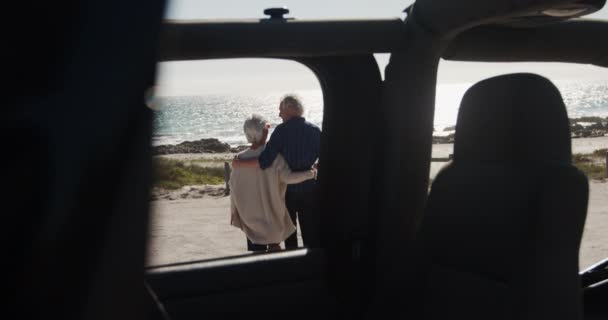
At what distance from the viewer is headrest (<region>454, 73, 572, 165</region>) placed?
2199 millimetres

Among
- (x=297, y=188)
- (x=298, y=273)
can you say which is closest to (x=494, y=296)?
(x=298, y=273)

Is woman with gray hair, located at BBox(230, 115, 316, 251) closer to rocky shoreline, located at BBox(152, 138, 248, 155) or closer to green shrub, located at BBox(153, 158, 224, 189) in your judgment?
green shrub, located at BBox(153, 158, 224, 189)

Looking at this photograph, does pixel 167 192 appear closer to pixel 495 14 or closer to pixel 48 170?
pixel 495 14

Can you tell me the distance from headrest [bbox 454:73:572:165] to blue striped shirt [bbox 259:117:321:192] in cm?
232

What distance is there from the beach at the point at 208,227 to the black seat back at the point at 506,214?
2.67 meters

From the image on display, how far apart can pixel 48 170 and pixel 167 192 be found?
17.4m

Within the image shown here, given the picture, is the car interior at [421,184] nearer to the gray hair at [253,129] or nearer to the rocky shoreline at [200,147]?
the gray hair at [253,129]

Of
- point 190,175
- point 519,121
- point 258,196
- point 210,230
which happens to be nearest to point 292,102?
point 258,196

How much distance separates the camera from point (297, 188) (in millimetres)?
5379

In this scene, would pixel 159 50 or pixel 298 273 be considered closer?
pixel 159 50

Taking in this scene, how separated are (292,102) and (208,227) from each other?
6549 mm

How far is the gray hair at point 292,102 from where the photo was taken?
5.32 m

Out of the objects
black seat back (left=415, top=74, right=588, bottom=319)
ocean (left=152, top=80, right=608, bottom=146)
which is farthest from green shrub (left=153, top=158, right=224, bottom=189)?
black seat back (left=415, top=74, right=588, bottom=319)

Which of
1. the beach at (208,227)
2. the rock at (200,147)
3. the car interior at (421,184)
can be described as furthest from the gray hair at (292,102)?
the rock at (200,147)
